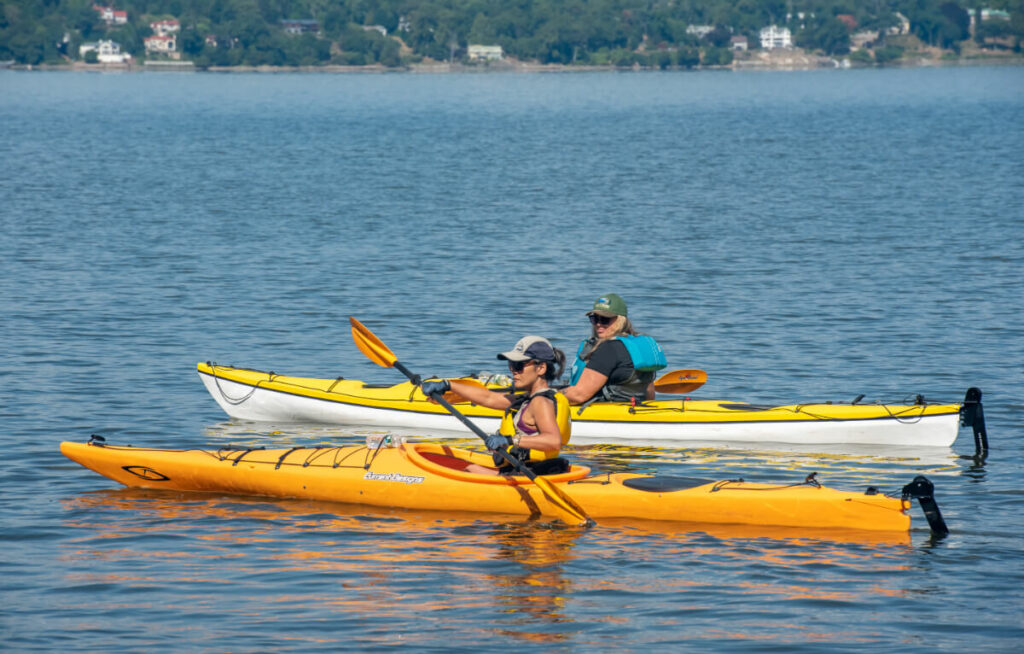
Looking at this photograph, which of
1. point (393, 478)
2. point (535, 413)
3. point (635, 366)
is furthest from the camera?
point (635, 366)

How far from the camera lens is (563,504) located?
1026cm

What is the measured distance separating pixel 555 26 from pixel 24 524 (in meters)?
180

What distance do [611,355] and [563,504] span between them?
2.54 m

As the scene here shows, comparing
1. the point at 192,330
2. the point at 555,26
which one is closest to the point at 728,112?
the point at 192,330

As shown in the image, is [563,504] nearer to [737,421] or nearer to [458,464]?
[458,464]

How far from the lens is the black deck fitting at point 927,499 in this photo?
970 centimetres

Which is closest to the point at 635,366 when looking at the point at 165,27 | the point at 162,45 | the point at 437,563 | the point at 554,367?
the point at 554,367

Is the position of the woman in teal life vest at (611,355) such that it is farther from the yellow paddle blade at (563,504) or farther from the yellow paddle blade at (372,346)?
the yellow paddle blade at (563,504)

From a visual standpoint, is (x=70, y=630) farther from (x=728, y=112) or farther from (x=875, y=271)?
(x=728, y=112)

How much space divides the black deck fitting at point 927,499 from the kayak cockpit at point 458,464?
2.38 metres

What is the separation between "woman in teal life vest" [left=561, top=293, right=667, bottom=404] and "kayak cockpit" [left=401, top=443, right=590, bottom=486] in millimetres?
1623

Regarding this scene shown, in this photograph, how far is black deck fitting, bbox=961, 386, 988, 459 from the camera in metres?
12.4

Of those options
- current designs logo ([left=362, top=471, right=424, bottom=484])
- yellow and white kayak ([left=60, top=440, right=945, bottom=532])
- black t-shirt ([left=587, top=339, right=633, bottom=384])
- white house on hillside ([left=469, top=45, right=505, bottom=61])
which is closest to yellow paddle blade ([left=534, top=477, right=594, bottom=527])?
yellow and white kayak ([left=60, top=440, right=945, bottom=532])

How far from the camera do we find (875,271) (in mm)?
23781
